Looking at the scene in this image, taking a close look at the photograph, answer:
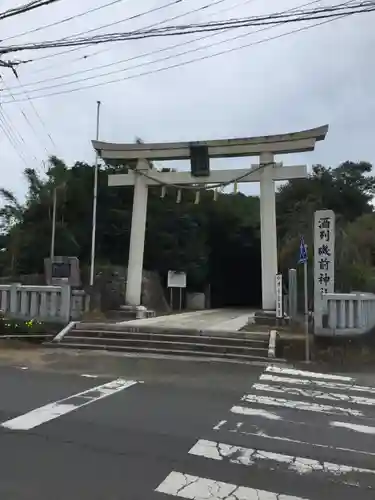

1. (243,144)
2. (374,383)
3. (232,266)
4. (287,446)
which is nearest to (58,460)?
(287,446)

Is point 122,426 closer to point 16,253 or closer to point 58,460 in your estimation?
point 58,460

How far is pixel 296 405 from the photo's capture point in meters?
7.43

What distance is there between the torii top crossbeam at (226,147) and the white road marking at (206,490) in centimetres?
1468

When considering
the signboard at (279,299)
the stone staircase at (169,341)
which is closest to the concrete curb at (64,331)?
the stone staircase at (169,341)

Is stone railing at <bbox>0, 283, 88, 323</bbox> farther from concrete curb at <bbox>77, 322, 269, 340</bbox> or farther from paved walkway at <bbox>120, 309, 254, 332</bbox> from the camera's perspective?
paved walkway at <bbox>120, 309, 254, 332</bbox>

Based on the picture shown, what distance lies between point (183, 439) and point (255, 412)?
5.83ft

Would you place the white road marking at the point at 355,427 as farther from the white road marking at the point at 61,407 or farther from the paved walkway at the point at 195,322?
the paved walkway at the point at 195,322

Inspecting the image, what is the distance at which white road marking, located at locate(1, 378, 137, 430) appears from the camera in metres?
5.99

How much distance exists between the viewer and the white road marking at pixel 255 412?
265 inches

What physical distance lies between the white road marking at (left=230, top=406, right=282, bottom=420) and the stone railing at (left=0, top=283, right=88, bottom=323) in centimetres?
940

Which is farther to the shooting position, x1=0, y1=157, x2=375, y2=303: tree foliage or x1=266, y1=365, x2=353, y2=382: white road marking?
x1=0, y1=157, x2=375, y2=303: tree foliage

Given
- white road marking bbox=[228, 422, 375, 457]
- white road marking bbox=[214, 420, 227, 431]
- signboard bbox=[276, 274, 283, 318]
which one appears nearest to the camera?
white road marking bbox=[228, 422, 375, 457]

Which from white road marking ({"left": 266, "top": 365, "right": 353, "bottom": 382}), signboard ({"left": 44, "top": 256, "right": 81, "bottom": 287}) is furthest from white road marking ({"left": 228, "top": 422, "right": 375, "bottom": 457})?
signboard ({"left": 44, "top": 256, "right": 81, "bottom": 287})

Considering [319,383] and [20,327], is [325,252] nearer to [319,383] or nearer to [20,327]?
[319,383]
